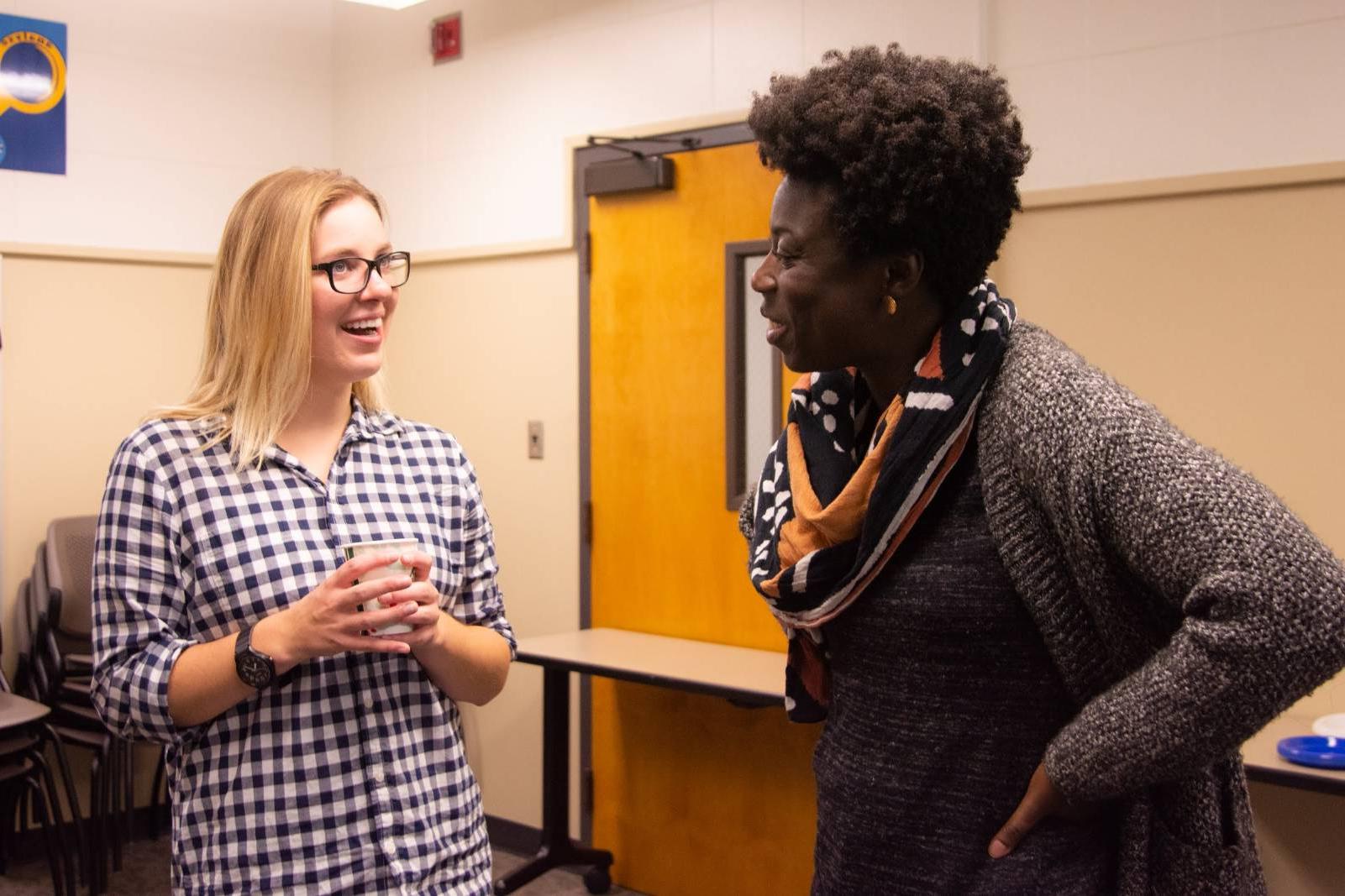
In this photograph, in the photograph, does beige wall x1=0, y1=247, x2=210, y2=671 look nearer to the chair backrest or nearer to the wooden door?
the chair backrest

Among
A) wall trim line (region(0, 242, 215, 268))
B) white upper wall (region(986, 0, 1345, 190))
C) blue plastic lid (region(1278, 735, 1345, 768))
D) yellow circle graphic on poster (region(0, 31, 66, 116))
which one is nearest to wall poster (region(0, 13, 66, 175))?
yellow circle graphic on poster (region(0, 31, 66, 116))

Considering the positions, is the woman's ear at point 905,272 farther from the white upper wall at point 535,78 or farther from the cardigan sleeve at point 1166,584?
the white upper wall at point 535,78

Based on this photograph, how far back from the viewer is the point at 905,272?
3.73 ft

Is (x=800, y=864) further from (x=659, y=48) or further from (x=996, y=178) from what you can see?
(x=996, y=178)

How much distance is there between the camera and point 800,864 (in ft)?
11.1

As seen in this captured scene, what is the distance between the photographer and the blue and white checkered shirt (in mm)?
1369

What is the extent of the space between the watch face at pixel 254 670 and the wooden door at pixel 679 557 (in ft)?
7.10

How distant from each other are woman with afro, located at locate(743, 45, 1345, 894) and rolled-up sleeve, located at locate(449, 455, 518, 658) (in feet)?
1.57

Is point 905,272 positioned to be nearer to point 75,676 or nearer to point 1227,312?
point 1227,312

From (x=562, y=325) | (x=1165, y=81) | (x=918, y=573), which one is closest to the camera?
(x=918, y=573)

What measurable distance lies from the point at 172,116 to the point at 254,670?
354cm

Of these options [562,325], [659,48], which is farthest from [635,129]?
[562,325]

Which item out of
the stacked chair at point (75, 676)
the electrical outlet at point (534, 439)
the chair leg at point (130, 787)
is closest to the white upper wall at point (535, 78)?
the electrical outlet at point (534, 439)

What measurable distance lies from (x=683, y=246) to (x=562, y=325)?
58 cm
